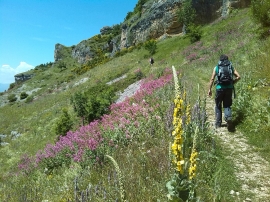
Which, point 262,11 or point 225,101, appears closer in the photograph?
point 225,101

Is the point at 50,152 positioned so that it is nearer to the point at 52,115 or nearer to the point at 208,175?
the point at 208,175

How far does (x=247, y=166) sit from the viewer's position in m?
5.88

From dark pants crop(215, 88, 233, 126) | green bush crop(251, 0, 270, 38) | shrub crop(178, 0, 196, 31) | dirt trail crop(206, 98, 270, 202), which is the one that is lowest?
dirt trail crop(206, 98, 270, 202)

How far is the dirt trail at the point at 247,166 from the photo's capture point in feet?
16.0

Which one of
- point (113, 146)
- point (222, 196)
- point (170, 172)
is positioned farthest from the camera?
point (113, 146)

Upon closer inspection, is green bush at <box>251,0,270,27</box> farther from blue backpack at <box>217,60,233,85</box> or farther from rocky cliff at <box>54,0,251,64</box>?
rocky cliff at <box>54,0,251,64</box>

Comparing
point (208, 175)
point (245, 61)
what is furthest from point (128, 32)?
point (208, 175)

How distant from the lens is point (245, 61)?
15.3 meters

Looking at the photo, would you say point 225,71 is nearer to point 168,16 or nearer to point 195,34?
point 195,34

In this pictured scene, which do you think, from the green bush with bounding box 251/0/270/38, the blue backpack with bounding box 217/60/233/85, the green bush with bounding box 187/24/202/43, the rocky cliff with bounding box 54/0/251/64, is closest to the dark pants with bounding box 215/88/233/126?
the blue backpack with bounding box 217/60/233/85

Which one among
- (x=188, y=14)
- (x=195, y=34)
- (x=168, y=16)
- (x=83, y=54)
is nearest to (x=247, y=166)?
(x=195, y=34)

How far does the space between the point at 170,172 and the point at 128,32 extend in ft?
230

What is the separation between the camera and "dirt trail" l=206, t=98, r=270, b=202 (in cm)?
488

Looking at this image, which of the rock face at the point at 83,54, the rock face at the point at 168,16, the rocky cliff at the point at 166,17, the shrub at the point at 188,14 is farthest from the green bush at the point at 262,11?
the rock face at the point at 83,54
